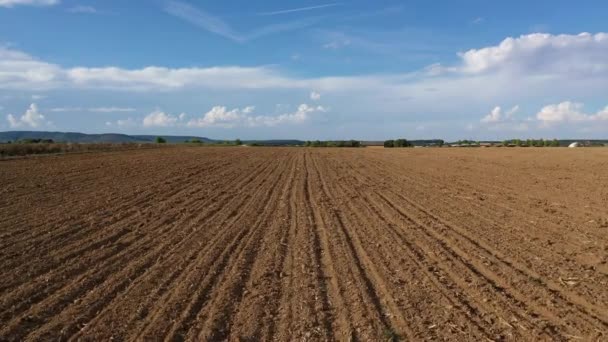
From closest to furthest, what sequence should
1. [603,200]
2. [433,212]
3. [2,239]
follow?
[2,239]
[433,212]
[603,200]

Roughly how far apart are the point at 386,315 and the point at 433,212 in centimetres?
752

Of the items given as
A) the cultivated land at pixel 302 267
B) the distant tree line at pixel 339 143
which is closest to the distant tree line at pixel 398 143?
the distant tree line at pixel 339 143

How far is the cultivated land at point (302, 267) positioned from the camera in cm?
580

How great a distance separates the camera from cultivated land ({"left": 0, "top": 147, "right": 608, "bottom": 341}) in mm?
5805

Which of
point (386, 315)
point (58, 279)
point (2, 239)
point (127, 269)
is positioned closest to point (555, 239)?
point (386, 315)

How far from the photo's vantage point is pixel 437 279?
744 cm

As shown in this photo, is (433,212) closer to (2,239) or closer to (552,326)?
(552,326)

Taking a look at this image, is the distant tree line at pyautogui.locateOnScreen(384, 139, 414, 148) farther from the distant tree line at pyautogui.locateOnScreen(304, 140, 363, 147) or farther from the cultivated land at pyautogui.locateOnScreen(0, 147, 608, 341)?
the cultivated land at pyautogui.locateOnScreen(0, 147, 608, 341)

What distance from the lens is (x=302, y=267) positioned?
319 inches

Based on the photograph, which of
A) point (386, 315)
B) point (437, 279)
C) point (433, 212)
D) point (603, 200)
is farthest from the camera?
point (603, 200)

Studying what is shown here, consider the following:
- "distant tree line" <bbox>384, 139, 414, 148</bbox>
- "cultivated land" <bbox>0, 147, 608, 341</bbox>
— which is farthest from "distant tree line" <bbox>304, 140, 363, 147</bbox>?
"cultivated land" <bbox>0, 147, 608, 341</bbox>

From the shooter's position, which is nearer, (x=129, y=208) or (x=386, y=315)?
(x=386, y=315)

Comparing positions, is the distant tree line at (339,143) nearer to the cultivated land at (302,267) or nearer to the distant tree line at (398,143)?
the distant tree line at (398,143)

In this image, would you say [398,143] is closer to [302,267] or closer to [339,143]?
[339,143]
